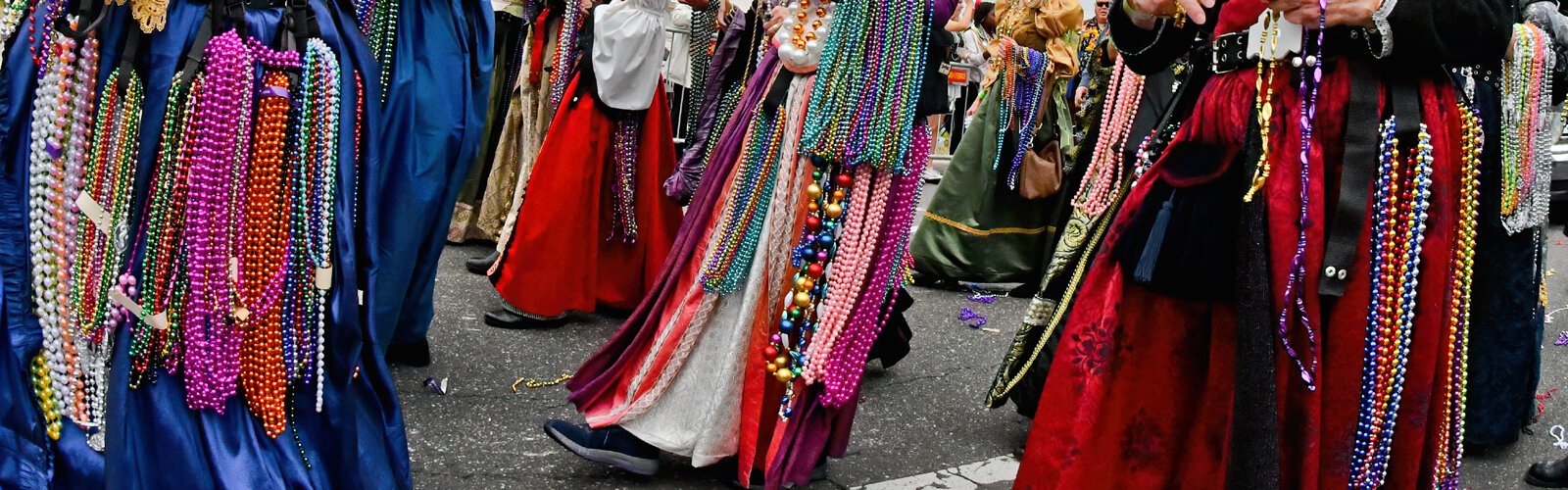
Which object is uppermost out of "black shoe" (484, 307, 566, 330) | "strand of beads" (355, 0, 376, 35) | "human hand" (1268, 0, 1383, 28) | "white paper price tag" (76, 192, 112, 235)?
"human hand" (1268, 0, 1383, 28)

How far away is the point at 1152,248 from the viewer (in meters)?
2.41

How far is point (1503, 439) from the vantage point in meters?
4.04

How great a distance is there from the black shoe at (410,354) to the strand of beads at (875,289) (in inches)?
64.8

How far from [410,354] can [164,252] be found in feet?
5.79

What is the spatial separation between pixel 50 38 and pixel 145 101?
20cm

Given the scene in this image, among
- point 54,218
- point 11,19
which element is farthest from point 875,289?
point 11,19

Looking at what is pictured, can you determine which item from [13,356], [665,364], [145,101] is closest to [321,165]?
[145,101]

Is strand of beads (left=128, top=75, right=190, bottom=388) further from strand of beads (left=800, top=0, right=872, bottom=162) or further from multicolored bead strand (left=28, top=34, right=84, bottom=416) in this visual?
strand of beads (left=800, top=0, right=872, bottom=162)

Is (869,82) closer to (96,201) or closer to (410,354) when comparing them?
(96,201)

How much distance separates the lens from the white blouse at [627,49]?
4.61 meters

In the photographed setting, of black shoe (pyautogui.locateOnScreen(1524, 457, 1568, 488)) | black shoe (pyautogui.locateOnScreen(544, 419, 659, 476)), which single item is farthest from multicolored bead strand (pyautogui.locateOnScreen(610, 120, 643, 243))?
black shoe (pyautogui.locateOnScreen(1524, 457, 1568, 488))

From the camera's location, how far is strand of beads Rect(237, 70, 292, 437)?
94.8 inches

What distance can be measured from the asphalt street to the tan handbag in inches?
39.0

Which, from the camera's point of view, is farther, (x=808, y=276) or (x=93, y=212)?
(x=808, y=276)
